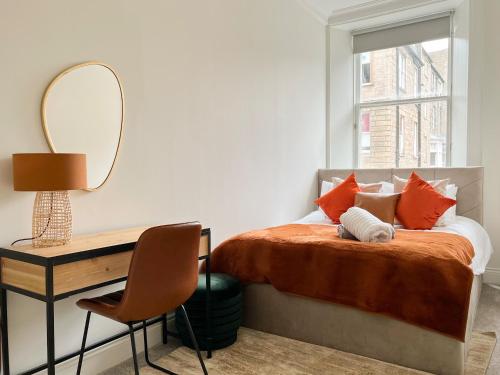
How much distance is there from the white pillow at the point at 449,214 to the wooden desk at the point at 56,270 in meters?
2.51

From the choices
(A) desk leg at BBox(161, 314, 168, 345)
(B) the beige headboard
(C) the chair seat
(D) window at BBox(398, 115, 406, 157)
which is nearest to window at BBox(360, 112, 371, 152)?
(D) window at BBox(398, 115, 406, 157)

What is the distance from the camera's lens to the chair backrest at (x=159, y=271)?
1.73 m

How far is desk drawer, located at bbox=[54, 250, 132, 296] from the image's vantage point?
1.64 meters

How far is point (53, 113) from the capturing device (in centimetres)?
206

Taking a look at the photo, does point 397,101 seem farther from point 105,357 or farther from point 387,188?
point 105,357

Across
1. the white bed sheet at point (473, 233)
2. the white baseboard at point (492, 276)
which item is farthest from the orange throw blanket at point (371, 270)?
the white baseboard at point (492, 276)

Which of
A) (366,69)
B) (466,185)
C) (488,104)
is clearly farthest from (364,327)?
(366,69)

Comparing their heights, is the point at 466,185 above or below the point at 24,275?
above

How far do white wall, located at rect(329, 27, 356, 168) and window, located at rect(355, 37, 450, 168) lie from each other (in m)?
0.11

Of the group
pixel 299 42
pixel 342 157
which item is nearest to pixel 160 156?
pixel 299 42

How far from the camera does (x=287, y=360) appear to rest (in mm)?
2398

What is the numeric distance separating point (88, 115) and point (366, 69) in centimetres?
370

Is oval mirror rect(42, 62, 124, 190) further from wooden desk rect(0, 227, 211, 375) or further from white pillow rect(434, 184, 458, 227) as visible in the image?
white pillow rect(434, 184, 458, 227)

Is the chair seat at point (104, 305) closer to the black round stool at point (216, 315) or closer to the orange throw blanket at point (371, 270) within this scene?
the black round stool at point (216, 315)
